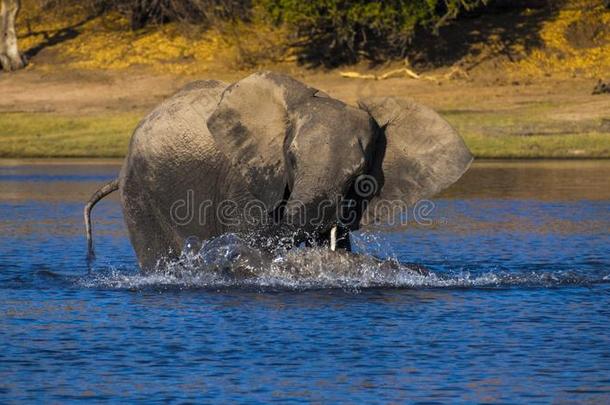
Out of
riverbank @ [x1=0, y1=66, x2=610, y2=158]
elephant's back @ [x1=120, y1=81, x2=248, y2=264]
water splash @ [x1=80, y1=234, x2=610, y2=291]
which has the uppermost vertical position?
elephant's back @ [x1=120, y1=81, x2=248, y2=264]

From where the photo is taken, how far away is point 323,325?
11070mm

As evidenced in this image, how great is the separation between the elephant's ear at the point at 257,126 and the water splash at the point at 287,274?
1.95 ft

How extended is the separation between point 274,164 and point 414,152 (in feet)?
3.89

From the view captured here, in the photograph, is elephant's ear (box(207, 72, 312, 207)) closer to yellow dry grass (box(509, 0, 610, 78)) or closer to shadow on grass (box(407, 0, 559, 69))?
yellow dry grass (box(509, 0, 610, 78))

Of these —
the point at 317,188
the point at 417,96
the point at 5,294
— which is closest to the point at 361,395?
the point at 317,188

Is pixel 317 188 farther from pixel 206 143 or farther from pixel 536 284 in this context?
pixel 536 284

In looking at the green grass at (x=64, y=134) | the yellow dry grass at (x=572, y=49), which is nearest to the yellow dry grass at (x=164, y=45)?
the green grass at (x=64, y=134)

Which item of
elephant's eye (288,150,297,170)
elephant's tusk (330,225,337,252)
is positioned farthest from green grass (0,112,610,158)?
elephant's eye (288,150,297,170)

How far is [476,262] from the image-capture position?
14.9 metres

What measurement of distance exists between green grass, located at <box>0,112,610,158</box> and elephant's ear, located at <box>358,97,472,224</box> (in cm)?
1596

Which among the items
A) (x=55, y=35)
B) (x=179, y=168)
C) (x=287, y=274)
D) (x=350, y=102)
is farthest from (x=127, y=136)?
(x=287, y=274)

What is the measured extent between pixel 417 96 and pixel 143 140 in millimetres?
21036

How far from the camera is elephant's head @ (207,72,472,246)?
11.5m

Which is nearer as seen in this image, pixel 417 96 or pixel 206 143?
pixel 206 143
